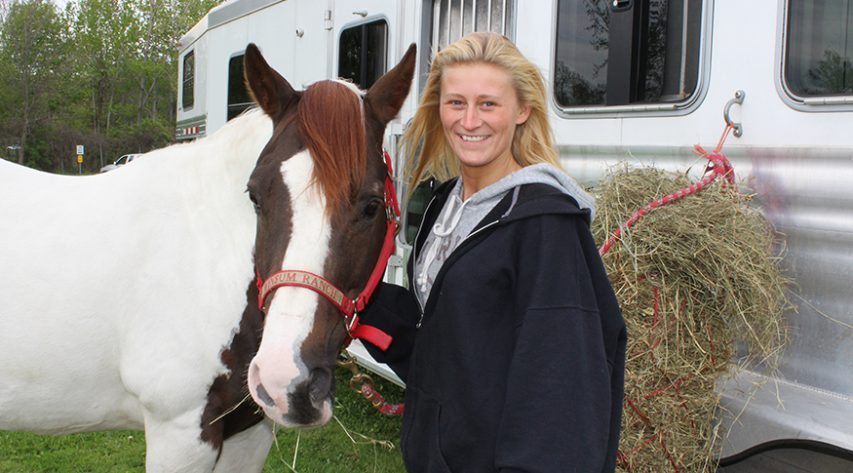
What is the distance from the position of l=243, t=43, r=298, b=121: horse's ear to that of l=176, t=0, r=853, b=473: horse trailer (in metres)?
0.38

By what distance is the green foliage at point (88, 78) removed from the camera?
34.9m

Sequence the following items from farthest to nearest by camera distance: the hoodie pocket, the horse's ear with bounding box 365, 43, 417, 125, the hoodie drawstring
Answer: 1. the horse's ear with bounding box 365, 43, 417, 125
2. the hoodie drawstring
3. the hoodie pocket

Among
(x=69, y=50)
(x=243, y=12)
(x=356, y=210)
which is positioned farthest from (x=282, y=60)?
(x=69, y=50)

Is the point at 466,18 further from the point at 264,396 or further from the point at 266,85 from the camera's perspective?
the point at 264,396

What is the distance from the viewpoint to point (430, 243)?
6.01ft

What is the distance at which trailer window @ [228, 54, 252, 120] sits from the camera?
6.62 metres

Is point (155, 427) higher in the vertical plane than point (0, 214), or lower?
lower

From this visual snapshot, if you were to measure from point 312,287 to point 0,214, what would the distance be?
1.57 meters

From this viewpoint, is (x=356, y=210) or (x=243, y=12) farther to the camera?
(x=243, y=12)

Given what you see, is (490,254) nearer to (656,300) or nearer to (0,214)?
(656,300)

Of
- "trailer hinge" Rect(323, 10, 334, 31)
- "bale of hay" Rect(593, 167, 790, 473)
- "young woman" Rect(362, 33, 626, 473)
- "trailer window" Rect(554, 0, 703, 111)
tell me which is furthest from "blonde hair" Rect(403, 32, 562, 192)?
"trailer hinge" Rect(323, 10, 334, 31)

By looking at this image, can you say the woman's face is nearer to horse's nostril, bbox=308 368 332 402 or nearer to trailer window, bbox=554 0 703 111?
horse's nostril, bbox=308 368 332 402

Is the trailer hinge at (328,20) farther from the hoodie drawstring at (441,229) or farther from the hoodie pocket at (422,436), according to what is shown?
the hoodie pocket at (422,436)

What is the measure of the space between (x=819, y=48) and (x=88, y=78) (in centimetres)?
4656
